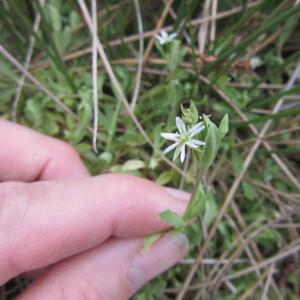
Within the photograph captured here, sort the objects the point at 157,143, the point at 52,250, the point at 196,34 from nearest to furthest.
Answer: the point at 52,250 → the point at 157,143 → the point at 196,34

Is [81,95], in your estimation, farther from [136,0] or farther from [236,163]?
[236,163]

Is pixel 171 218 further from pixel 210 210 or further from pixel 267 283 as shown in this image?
pixel 267 283

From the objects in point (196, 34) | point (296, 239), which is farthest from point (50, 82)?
point (296, 239)

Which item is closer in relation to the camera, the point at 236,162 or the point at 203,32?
the point at 236,162

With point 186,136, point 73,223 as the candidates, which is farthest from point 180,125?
point 73,223

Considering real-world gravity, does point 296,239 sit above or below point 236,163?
below

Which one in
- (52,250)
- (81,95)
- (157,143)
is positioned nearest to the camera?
(52,250)
